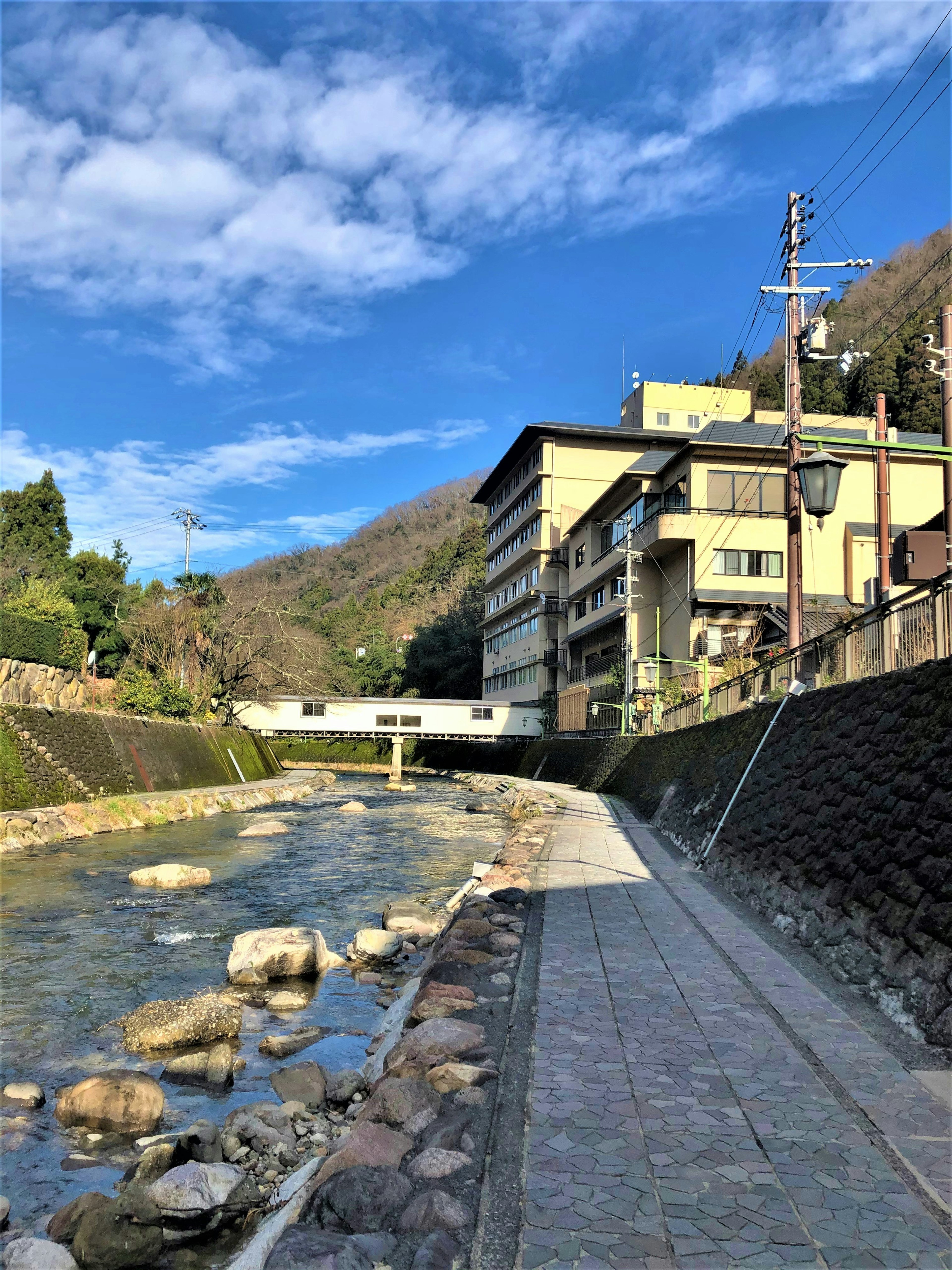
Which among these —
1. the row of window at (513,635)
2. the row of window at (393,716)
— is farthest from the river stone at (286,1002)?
the row of window at (513,635)

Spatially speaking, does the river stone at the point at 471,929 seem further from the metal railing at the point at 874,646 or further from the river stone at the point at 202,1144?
the metal railing at the point at 874,646

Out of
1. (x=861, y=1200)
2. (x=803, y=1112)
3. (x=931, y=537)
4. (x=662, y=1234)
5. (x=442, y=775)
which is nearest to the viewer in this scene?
(x=662, y=1234)

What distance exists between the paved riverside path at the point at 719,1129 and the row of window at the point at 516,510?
49226 mm

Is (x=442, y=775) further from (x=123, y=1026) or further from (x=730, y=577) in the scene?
(x=123, y=1026)

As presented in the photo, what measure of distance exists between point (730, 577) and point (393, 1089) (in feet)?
102

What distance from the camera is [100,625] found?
40.8 metres

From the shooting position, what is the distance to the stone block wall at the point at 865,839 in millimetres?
5668

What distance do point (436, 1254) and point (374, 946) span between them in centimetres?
724

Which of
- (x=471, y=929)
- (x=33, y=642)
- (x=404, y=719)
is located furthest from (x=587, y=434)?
(x=471, y=929)

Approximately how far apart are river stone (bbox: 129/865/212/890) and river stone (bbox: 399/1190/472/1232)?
1162 centimetres

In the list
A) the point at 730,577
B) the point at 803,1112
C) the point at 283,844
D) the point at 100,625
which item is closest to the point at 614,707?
the point at 730,577

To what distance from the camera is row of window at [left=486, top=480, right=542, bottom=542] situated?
5538cm

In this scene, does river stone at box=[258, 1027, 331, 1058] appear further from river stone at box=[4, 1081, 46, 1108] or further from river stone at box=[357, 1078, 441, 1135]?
river stone at box=[357, 1078, 441, 1135]

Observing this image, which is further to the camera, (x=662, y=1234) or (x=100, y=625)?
(x=100, y=625)
